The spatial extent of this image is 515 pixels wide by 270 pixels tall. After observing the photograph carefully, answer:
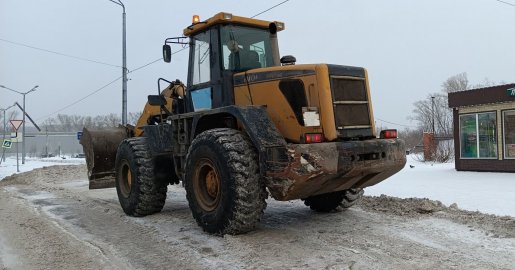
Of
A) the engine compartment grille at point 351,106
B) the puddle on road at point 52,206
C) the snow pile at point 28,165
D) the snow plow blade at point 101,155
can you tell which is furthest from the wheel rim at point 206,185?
the snow pile at point 28,165

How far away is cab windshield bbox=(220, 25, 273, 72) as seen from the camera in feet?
23.3

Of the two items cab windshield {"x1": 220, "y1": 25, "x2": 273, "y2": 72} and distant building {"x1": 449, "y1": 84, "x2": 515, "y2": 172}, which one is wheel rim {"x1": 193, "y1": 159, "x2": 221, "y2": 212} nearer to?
cab windshield {"x1": 220, "y1": 25, "x2": 273, "y2": 72}

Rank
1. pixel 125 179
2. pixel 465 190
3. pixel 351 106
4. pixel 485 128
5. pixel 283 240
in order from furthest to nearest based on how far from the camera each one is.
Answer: pixel 485 128 < pixel 465 190 < pixel 125 179 < pixel 351 106 < pixel 283 240

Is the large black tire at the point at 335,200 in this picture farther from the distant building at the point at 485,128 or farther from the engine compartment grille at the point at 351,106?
the distant building at the point at 485,128

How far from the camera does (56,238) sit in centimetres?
677

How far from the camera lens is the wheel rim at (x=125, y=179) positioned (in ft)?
28.8

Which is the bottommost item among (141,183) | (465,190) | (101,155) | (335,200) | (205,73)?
(465,190)

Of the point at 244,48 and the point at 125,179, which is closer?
the point at 244,48

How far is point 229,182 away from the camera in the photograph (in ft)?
19.3

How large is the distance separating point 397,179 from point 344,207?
22.7 ft

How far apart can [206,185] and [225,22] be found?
251 cm

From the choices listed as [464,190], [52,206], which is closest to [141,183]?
[52,206]

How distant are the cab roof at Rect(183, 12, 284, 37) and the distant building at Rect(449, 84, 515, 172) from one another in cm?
1116

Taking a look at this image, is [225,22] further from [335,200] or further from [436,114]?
[436,114]
